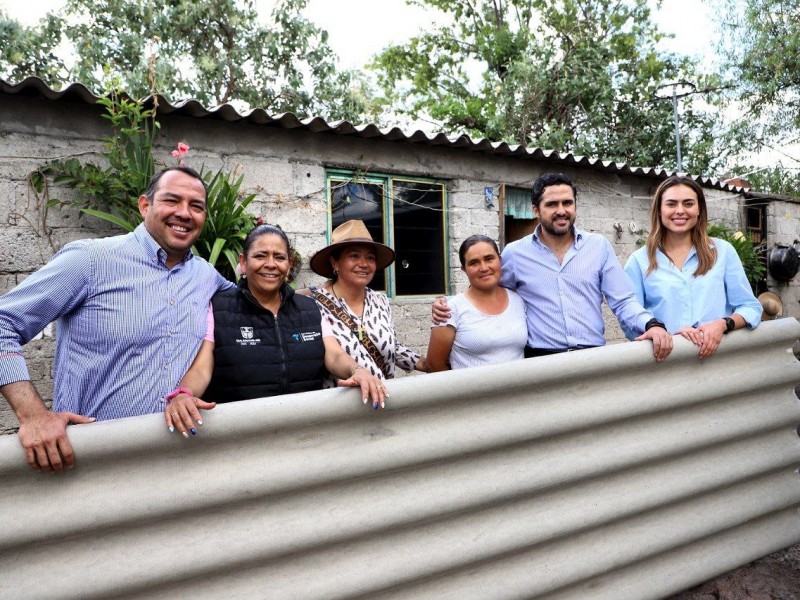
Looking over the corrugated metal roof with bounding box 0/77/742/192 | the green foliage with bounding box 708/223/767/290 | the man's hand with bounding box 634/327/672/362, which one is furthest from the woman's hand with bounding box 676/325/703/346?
the green foliage with bounding box 708/223/767/290

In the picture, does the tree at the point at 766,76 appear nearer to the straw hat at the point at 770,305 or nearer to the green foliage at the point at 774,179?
the green foliage at the point at 774,179

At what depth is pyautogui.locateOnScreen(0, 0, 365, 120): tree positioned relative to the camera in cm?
1434

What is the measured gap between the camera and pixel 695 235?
102 inches

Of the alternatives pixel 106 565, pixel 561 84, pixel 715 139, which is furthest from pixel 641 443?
pixel 715 139

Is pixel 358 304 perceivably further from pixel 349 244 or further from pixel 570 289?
pixel 570 289

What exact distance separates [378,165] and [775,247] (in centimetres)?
926

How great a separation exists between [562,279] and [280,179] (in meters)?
3.70

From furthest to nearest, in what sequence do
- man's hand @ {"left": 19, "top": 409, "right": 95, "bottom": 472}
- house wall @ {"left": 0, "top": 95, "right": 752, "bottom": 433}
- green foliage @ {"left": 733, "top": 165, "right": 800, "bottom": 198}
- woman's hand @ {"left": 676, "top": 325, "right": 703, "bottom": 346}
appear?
green foliage @ {"left": 733, "top": 165, "right": 800, "bottom": 198}, house wall @ {"left": 0, "top": 95, "right": 752, "bottom": 433}, woman's hand @ {"left": 676, "top": 325, "right": 703, "bottom": 346}, man's hand @ {"left": 19, "top": 409, "right": 95, "bottom": 472}

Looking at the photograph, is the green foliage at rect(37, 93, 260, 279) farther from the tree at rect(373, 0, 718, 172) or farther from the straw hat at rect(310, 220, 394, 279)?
the tree at rect(373, 0, 718, 172)

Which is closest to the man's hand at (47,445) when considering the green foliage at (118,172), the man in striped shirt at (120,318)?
the man in striped shirt at (120,318)

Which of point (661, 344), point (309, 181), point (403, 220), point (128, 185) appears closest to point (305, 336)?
point (661, 344)

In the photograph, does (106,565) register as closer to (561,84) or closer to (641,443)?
(641,443)

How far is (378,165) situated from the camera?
633cm

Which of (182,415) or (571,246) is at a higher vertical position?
(571,246)
